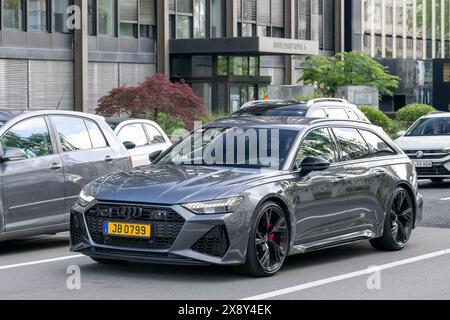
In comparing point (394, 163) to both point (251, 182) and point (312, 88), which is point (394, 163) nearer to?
point (251, 182)

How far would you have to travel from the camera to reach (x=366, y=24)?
66562 mm

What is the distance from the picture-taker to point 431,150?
896 inches

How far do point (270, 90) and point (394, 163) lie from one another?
34817mm

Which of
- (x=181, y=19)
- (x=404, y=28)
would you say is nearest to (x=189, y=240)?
(x=181, y=19)

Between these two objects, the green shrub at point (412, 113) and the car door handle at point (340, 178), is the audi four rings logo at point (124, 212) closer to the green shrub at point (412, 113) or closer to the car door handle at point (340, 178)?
the car door handle at point (340, 178)

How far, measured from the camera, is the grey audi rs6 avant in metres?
9.99

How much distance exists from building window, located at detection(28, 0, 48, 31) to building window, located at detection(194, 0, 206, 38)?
9475 mm

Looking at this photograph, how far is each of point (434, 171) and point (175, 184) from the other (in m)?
13.2

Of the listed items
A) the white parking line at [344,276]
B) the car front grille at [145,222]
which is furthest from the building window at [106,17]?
the car front grille at [145,222]

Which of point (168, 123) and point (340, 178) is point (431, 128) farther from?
point (340, 178)

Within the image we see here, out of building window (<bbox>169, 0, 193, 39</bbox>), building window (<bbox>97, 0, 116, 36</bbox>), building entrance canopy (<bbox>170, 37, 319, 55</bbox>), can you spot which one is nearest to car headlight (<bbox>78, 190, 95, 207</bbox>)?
building window (<bbox>97, 0, 116, 36</bbox>)

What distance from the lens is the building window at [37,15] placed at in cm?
3894

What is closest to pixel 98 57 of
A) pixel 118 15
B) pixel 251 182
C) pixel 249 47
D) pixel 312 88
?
pixel 118 15

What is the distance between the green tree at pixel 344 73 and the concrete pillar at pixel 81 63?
1271 centimetres
